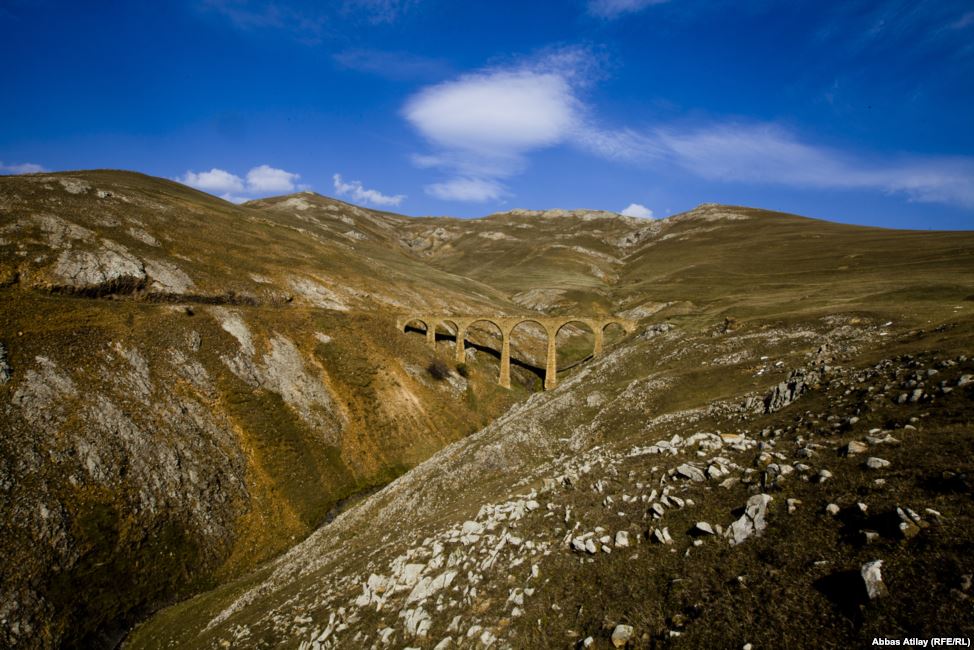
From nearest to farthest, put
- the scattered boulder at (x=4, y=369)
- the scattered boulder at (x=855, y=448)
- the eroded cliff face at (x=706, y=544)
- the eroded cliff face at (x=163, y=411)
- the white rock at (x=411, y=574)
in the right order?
the eroded cliff face at (x=706, y=544) < the scattered boulder at (x=855, y=448) < the white rock at (x=411, y=574) < the eroded cliff face at (x=163, y=411) < the scattered boulder at (x=4, y=369)

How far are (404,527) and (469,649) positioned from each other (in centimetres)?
1796

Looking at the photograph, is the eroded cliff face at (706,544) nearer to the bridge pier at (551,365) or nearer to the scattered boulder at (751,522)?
the scattered boulder at (751,522)

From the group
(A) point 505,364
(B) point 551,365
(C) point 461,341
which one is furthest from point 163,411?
(B) point 551,365

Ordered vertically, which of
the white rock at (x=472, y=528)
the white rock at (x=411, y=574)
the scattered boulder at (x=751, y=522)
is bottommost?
the white rock at (x=411, y=574)

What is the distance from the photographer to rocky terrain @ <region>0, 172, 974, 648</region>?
11.6 meters

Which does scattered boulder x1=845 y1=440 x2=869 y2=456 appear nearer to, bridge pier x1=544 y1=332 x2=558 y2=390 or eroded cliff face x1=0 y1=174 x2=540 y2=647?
eroded cliff face x1=0 y1=174 x2=540 y2=647

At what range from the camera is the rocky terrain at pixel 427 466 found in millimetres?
11602

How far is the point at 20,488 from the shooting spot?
32562 mm

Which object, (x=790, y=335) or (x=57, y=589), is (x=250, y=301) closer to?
(x=57, y=589)

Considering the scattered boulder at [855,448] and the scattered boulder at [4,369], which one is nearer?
the scattered boulder at [855,448]

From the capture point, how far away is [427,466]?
146 feet

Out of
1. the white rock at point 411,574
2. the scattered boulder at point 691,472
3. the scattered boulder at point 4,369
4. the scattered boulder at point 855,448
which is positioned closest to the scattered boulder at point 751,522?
the scattered boulder at point 691,472

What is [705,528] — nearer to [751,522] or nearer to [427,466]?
[751,522]

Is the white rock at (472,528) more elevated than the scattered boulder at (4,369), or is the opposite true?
the scattered boulder at (4,369)
